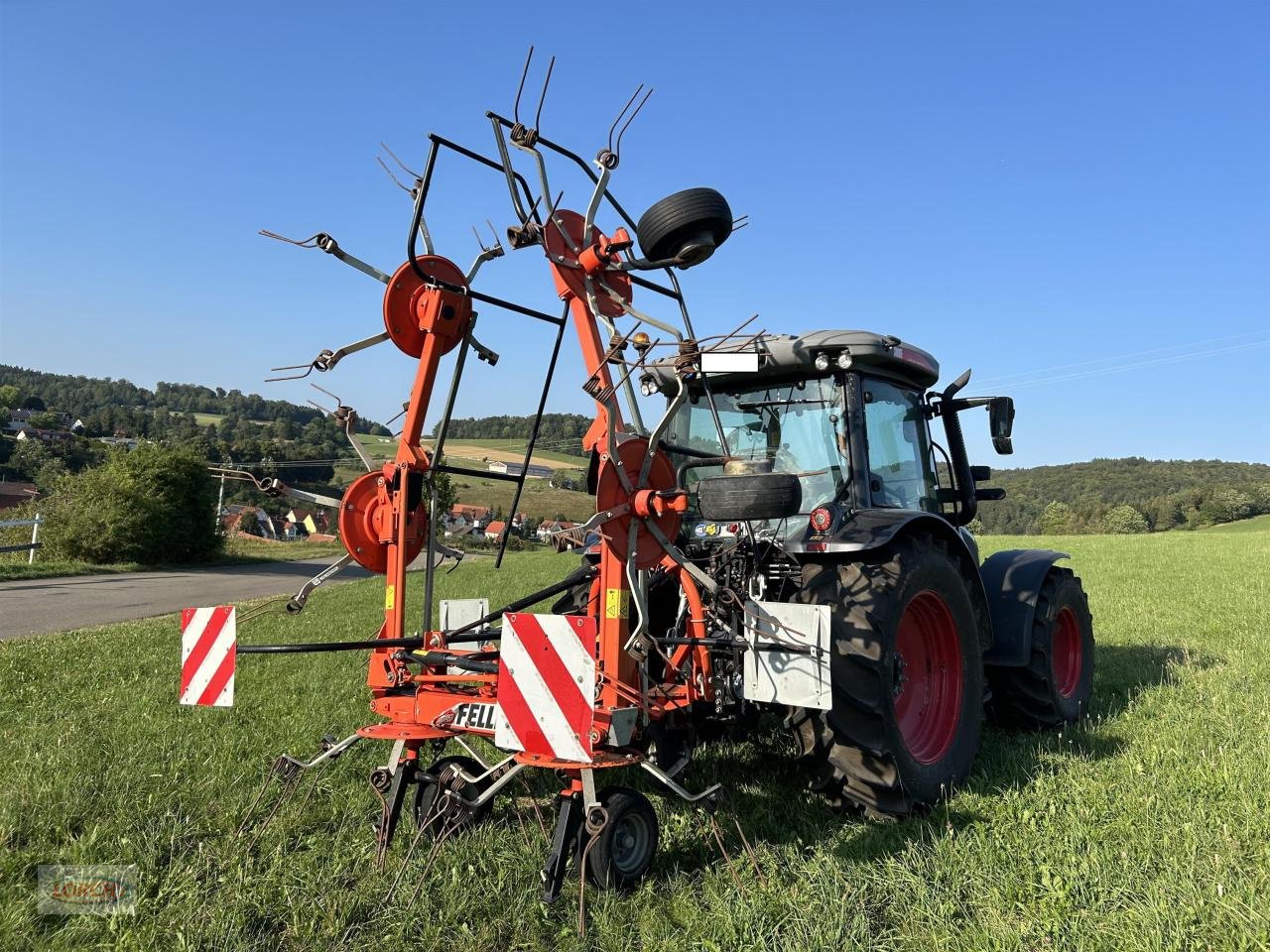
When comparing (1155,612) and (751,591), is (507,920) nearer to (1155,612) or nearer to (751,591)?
(751,591)

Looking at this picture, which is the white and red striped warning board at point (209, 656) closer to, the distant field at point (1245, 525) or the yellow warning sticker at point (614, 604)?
the yellow warning sticker at point (614, 604)

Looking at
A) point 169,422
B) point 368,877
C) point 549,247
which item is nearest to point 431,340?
point 549,247

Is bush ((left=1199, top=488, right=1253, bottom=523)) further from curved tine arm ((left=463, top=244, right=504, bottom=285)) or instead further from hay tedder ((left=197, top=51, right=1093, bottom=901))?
curved tine arm ((left=463, top=244, right=504, bottom=285))

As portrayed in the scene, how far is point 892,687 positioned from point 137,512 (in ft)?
84.4

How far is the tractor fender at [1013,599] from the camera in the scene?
5.21 metres

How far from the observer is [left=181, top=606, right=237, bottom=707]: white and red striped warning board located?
319cm

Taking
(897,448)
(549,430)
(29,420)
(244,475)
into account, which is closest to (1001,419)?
(897,448)

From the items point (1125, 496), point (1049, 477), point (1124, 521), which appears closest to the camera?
point (1124, 521)

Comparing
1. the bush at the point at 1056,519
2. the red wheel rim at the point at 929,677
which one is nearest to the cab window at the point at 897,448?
the red wheel rim at the point at 929,677

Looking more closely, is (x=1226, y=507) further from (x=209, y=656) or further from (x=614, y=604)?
(x=209, y=656)

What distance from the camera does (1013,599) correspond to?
17.8ft

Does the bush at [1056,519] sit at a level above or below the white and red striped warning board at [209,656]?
above

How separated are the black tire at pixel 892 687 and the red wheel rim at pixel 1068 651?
1822 mm

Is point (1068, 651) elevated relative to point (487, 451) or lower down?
lower down
